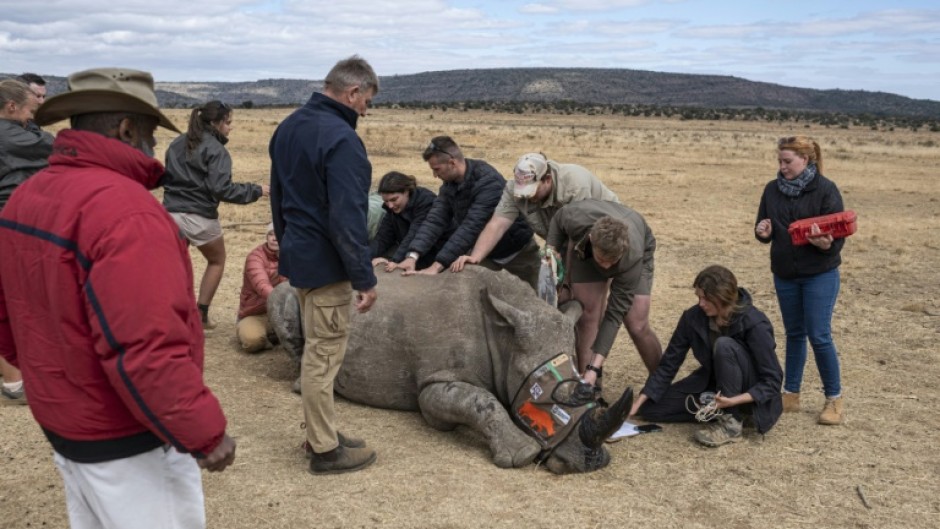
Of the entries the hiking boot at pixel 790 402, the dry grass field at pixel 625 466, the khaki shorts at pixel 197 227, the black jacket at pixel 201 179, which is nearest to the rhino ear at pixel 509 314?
the dry grass field at pixel 625 466

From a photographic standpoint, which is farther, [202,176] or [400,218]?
[400,218]

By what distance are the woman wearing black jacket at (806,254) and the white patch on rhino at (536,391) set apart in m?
2.00

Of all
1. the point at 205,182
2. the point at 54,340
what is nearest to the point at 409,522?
the point at 54,340

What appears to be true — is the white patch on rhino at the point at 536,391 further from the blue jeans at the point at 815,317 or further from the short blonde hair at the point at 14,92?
the short blonde hair at the point at 14,92

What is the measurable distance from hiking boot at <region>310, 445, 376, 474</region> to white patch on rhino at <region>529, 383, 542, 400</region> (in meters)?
1.13

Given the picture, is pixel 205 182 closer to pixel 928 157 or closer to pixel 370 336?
pixel 370 336

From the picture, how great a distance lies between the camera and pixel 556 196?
633cm

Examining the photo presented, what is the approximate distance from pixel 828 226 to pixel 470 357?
2619 millimetres

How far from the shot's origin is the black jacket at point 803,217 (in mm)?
5848

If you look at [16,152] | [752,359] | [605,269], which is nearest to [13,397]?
[16,152]

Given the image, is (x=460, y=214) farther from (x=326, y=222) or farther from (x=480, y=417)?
(x=326, y=222)

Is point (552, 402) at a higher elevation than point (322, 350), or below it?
below

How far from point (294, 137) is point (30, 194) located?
213 cm

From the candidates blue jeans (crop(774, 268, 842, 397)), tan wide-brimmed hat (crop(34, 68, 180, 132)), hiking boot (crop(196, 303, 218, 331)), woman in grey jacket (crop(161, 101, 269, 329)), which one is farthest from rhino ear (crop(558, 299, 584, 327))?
tan wide-brimmed hat (crop(34, 68, 180, 132))
